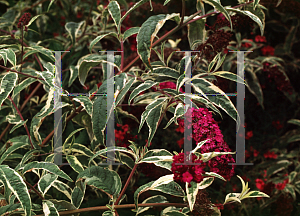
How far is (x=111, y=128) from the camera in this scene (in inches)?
37.6

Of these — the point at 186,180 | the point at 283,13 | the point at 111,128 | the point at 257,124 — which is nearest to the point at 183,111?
the point at 186,180

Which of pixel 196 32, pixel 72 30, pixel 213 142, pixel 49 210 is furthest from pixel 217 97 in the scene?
pixel 72 30

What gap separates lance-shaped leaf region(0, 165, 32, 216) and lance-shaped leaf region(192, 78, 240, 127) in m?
0.46

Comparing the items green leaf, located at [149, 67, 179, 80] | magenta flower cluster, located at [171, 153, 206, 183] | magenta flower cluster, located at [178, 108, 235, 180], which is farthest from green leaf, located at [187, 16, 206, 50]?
magenta flower cluster, located at [171, 153, 206, 183]

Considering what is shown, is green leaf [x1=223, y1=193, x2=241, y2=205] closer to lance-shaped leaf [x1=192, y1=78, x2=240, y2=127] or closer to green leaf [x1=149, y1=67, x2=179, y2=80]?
lance-shaped leaf [x1=192, y1=78, x2=240, y2=127]

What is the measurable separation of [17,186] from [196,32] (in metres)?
0.68

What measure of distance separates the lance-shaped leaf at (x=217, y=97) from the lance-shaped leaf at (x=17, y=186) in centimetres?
46

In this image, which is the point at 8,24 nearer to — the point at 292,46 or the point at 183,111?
the point at 183,111

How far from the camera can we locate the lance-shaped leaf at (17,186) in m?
0.64

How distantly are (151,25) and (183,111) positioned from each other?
0.23m

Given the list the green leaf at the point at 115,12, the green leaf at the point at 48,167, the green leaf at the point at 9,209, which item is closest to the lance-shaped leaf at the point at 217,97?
the green leaf at the point at 115,12

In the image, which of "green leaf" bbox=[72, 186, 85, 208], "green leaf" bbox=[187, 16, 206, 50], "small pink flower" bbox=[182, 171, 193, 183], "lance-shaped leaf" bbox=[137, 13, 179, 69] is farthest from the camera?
"green leaf" bbox=[187, 16, 206, 50]

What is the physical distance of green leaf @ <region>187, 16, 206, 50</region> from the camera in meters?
0.96

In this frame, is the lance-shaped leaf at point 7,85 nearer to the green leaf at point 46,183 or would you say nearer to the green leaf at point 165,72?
the green leaf at point 46,183
